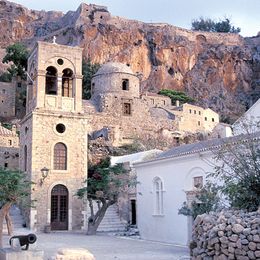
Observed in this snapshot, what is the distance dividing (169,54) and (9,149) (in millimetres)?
35401

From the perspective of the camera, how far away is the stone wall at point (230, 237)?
978cm

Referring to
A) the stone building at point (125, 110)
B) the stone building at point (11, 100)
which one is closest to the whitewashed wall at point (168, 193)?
the stone building at point (125, 110)

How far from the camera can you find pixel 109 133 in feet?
146

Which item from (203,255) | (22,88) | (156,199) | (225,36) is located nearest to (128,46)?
(22,88)

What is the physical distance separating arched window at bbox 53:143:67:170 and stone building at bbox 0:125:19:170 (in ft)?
49.1

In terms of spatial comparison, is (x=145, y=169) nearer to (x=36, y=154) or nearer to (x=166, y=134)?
(x=36, y=154)

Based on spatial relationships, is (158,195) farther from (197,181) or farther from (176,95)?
(176,95)

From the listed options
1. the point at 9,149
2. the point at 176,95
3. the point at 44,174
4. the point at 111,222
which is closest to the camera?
the point at 44,174

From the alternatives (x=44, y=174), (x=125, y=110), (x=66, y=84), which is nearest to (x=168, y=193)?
(x=44, y=174)

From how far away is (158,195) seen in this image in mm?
23625

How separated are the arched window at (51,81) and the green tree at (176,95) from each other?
118ft

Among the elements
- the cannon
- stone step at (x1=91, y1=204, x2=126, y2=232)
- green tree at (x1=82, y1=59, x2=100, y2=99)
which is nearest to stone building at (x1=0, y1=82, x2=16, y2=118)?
green tree at (x1=82, y1=59, x2=100, y2=99)

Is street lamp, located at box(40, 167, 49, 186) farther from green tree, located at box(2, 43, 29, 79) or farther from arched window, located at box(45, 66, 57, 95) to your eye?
green tree, located at box(2, 43, 29, 79)

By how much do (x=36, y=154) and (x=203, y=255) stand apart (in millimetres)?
17444
